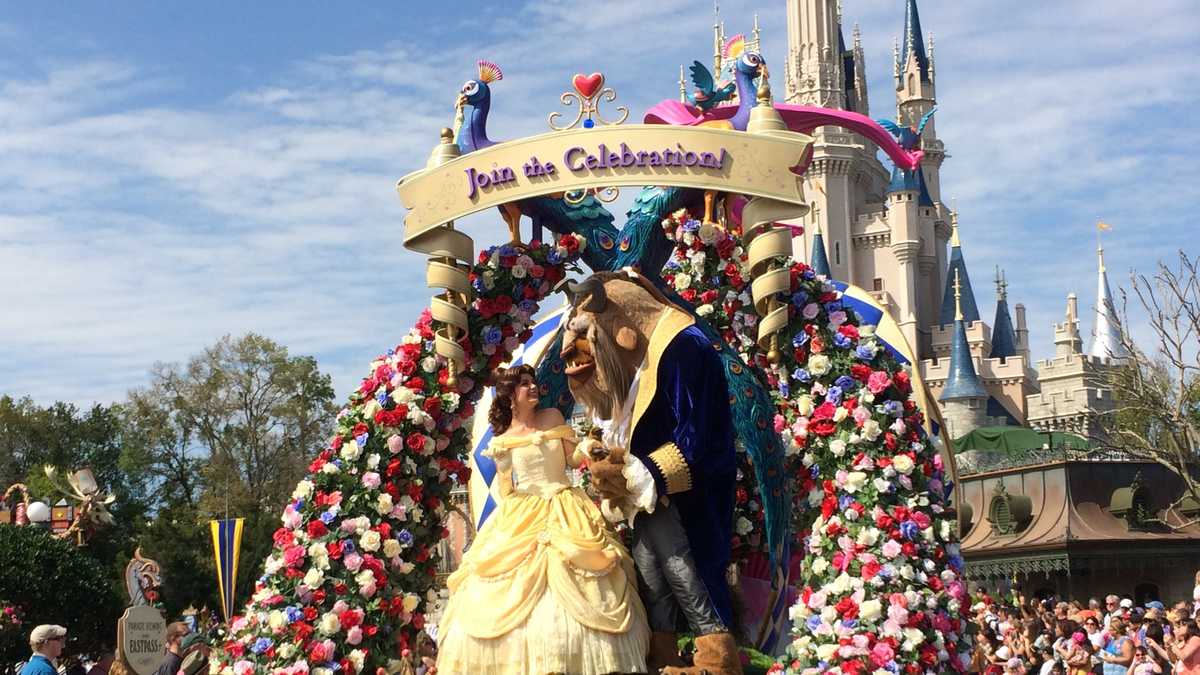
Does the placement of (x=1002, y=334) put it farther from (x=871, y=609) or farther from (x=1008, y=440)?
(x=871, y=609)

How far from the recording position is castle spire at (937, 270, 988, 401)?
70.0 metres

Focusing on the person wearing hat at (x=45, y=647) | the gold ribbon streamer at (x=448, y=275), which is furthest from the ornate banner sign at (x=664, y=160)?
the person wearing hat at (x=45, y=647)

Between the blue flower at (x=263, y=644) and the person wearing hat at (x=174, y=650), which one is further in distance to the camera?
the person wearing hat at (x=174, y=650)

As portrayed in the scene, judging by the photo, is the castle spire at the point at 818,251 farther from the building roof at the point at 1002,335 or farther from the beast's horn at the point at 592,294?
the beast's horn at the point at 592,294

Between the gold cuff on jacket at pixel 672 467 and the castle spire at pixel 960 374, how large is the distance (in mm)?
65065

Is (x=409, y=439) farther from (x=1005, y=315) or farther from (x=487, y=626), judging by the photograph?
(x=1005, y=315)

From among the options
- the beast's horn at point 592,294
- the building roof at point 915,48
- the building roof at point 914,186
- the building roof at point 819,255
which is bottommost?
the beast's horn at point 592,294

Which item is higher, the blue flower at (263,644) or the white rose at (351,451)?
the white rose at (351,451)

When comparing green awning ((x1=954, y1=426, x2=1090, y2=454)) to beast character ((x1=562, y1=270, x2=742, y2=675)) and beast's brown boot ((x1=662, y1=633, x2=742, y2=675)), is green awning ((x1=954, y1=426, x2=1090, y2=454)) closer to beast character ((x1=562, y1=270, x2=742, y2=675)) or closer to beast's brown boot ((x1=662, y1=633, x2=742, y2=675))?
beast character ((x1=562, y1=270, x2=742, y2=675))

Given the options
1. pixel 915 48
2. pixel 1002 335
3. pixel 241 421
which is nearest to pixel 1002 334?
pixel 1002 335

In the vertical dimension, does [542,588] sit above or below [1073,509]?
below

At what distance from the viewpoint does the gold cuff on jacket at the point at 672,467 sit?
23.3ft

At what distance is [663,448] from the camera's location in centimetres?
717

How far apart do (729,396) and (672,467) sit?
A: 5.35ft
